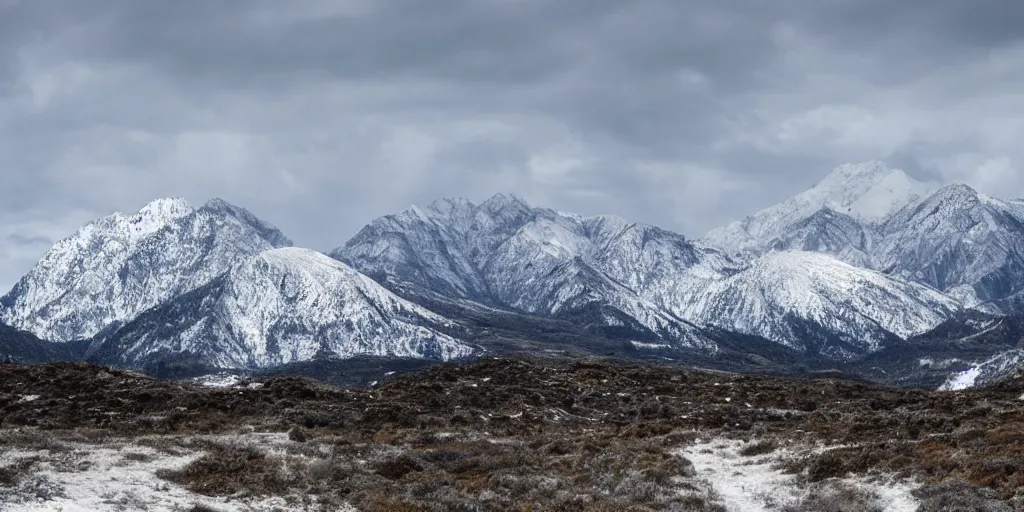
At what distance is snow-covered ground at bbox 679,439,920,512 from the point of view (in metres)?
44.2

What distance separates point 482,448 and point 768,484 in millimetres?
18829

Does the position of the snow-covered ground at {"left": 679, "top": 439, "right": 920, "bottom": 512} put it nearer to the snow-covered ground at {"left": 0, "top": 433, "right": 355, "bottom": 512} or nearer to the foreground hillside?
the foreground hillside

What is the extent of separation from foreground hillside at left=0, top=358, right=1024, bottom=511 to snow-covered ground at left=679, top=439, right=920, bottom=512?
0.16 metres

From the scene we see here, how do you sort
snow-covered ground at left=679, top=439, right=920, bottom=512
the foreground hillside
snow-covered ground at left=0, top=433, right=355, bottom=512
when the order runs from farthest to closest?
snow-covered ground at left=679, top=439, right=920, bottom=512 < the foreground hillside < snow-covered ground at left=0, top=433, right=355, bottom=512

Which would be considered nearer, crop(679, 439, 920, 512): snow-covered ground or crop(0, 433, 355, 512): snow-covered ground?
crop(0, 433, 355, 512): snow-covered ground

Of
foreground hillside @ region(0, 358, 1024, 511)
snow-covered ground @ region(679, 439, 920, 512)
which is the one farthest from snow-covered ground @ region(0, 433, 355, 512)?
snow-covered ground @ region(679, 439, 920, 512)

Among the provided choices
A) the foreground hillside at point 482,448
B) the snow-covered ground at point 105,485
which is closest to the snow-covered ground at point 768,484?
the foreground hillside at point 482,448

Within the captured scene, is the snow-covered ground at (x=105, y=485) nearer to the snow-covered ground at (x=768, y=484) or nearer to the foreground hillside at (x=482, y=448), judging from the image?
the foreground hillside at (x=482, y=448)

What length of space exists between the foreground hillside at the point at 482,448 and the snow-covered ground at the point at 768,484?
6.2 inches

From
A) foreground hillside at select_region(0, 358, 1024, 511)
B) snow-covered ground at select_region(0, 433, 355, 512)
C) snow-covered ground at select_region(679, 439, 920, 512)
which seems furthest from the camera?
snow-covered ground at select_region(679, 439, 920, 512)

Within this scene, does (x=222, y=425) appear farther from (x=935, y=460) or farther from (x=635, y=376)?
(x=635, y=376)

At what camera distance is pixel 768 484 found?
50.1 meters

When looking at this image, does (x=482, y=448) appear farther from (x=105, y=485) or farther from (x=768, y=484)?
(x=105, y=485)

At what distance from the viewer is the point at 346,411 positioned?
7775cm
